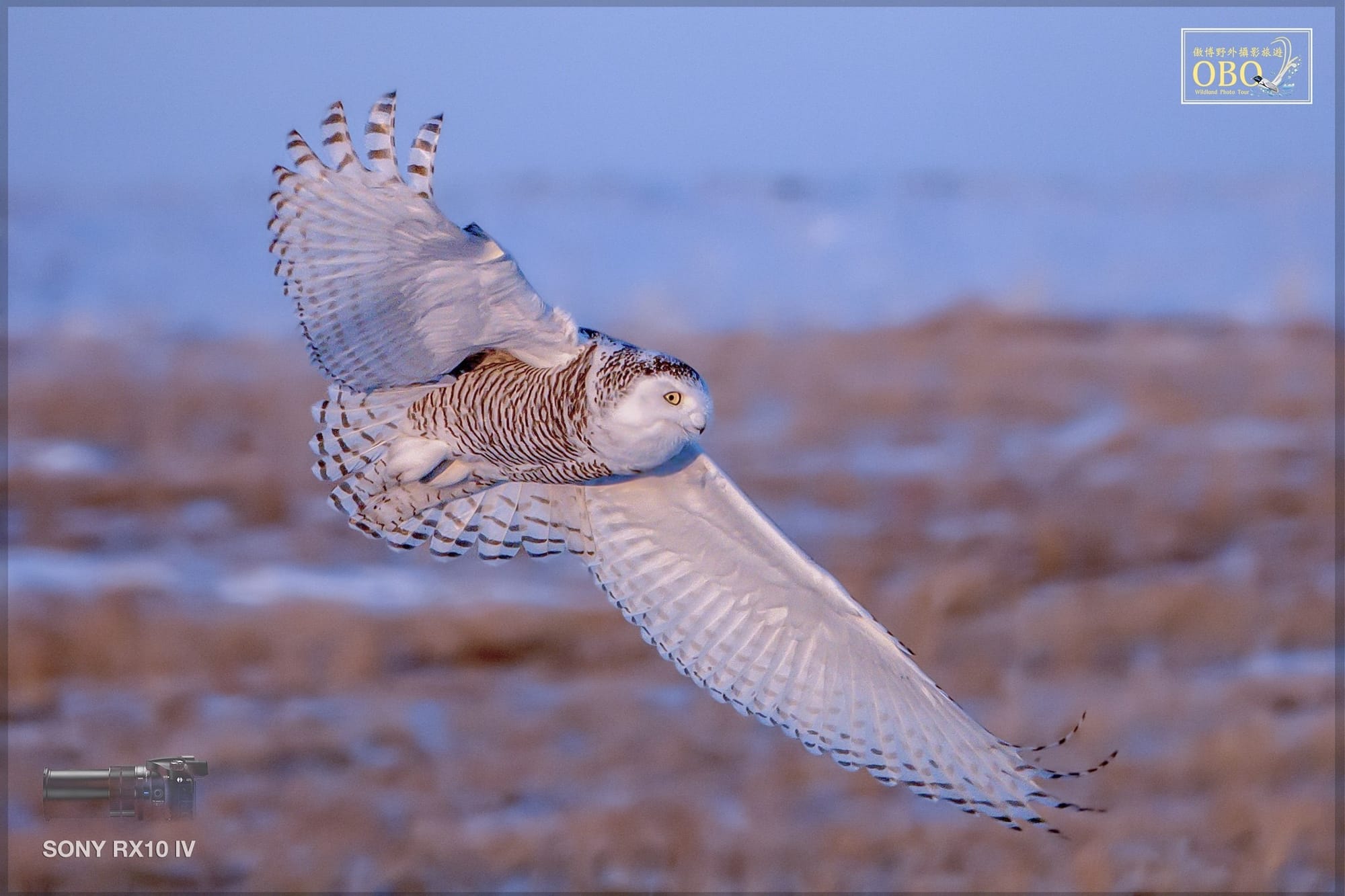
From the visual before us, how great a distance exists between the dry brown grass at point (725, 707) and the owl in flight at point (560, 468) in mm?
4110

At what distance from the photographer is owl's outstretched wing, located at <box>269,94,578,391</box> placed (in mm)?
2912

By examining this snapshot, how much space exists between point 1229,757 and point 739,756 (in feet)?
10.1

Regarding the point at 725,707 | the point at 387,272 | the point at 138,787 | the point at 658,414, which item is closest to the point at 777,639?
the point at 658,414

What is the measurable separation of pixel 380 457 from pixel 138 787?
4.60m

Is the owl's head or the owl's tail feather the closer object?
the owl's head

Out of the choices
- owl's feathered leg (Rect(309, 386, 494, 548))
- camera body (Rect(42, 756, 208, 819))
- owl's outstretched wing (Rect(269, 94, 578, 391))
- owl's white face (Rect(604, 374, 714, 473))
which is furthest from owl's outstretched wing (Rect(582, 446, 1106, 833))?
camera body (Rect(42, 756, 208, 819))

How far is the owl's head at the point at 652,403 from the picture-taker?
316 cm

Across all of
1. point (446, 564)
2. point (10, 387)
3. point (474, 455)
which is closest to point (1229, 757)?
point (446, 564)

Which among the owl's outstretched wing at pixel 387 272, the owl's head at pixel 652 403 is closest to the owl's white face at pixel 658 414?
the owl's head at pixel 652 403

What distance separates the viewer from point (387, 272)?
3.12 metres

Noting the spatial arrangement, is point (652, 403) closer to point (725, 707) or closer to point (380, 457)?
point (380, 457)

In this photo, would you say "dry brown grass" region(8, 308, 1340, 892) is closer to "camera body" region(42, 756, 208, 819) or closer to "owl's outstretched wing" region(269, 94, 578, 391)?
"camera body" region(42, 756, 208, 819)

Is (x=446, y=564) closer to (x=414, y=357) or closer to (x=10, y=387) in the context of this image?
(x=10, y=387)

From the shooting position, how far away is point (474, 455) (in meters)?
3.72
